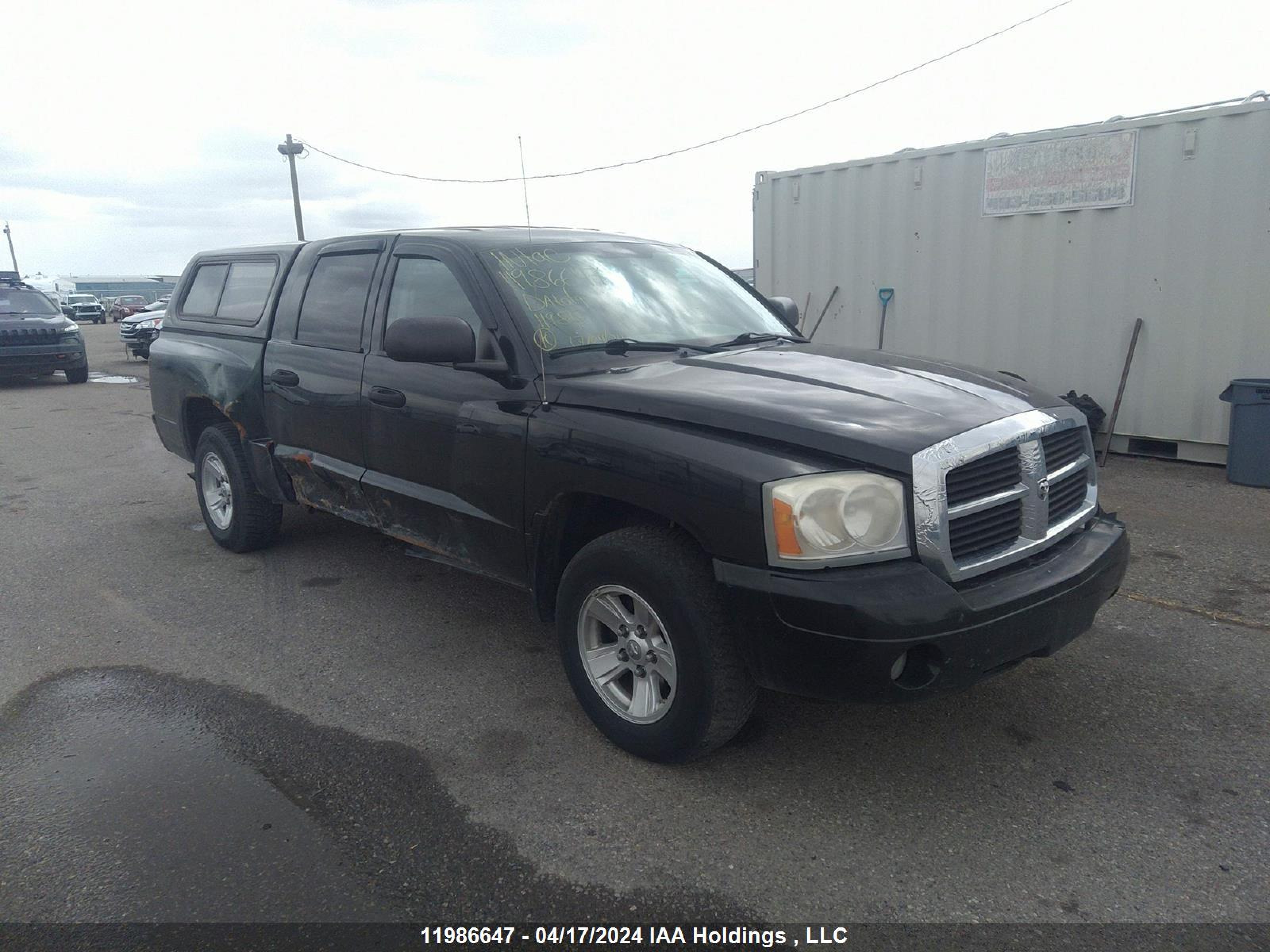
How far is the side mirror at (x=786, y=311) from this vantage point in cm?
481

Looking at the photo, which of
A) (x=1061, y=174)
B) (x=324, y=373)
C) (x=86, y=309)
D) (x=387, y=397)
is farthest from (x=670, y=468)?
(x=86, y=309)

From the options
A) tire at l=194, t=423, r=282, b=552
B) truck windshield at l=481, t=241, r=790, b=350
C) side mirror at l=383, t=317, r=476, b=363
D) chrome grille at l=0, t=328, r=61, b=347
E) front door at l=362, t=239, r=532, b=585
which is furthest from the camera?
chrome grille at l=0, t=328, r=61, b=347

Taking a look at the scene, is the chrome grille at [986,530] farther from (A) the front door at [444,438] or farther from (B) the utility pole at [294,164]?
(B) the utility pole at [294,164]

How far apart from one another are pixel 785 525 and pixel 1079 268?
666cm

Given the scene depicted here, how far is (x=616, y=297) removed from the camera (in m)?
3.95

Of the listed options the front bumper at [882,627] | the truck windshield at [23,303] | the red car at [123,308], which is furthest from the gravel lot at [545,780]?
the red car at [123,308]

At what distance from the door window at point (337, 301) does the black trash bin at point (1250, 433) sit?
6.41 m

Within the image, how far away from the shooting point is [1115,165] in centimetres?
766

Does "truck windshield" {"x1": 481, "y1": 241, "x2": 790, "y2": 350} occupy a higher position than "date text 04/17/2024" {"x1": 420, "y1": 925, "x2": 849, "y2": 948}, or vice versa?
"truck windshield" {"x1": 481, "y1": 241, "x2": 790, "y2": 350}

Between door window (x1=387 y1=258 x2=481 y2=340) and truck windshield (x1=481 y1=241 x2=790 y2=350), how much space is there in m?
0.19

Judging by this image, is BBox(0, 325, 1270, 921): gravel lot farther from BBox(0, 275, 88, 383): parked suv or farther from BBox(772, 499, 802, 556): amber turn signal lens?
BBox(0, 275, 88, 383): parked suv

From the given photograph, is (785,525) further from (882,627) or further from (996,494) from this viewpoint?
(996,494)

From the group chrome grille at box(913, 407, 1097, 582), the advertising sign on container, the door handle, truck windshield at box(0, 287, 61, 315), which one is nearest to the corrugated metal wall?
the advertising sign on container

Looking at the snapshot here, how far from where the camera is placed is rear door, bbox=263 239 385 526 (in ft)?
14.4
